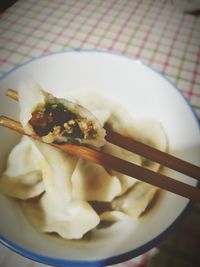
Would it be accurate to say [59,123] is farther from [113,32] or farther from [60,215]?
[113,32]

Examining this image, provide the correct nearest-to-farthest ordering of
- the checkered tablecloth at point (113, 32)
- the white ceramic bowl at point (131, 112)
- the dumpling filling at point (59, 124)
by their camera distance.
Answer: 1. the white ceramic bowl at point (131, 112)
2. the dumpling filling at point (59, 124)
3. the checkered tablecloth at point (113, 32)

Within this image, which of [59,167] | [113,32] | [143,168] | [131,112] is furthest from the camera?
[113,32]

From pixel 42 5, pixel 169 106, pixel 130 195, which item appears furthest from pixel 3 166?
pixel 42 5

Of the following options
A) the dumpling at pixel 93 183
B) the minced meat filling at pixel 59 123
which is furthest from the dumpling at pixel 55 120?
the dumpling at pixel 93 183

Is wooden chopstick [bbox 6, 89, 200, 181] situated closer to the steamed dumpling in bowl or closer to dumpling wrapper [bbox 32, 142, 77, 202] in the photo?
the steamed dumpling in bowl

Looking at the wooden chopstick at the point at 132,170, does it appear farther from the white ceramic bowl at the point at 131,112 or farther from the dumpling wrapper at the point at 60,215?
the dumpling wrapper at the point at 60,215

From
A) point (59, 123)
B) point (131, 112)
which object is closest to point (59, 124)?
point (59, 123)
